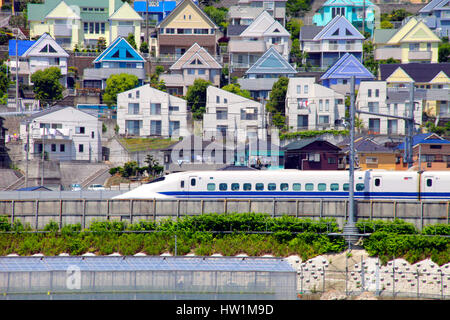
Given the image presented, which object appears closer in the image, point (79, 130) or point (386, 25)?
point (79, 130)

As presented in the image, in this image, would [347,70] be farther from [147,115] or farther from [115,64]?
[115,64]

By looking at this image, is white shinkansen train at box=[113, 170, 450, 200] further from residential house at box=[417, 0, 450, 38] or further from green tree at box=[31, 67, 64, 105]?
residential house at box=[417, 0, 450, 38]

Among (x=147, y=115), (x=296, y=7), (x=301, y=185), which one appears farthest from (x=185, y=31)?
(x=301, y=185)

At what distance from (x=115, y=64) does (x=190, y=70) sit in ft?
30.2

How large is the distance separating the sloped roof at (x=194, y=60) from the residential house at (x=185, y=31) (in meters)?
6.79

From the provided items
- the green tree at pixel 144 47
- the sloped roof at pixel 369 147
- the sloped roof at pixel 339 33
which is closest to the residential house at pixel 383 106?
the sloped roof at pixel 369 147

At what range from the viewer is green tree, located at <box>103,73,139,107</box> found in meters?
90.6

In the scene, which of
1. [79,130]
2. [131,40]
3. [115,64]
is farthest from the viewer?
[131,40]

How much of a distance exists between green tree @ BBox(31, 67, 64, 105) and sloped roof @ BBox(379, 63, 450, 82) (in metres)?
38.1

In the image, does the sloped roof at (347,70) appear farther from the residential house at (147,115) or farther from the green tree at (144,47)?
the green tree at (144,47)

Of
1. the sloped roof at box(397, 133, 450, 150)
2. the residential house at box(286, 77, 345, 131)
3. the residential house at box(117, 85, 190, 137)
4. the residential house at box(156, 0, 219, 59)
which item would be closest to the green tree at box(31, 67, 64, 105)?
the residential house at box(117, 85, 190, 137)

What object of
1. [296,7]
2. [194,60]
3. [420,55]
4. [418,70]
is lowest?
[418,70]

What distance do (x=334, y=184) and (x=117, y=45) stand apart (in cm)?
5949

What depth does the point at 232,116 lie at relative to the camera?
284 feet
